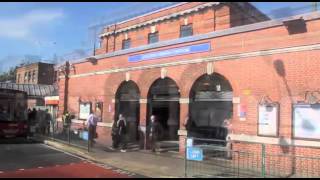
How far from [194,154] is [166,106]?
9524 millimetres

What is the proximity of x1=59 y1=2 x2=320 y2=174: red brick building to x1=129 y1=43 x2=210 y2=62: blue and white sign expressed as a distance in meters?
0.04

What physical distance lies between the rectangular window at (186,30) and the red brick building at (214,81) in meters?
5.17

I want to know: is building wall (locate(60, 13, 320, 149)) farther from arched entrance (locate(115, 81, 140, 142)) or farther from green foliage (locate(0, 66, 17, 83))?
green foliage (locate(0, 66, 17, 83))

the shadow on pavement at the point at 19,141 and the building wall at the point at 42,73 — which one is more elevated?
the building wall at the point at 42,73

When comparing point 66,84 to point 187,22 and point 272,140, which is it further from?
point 272,140

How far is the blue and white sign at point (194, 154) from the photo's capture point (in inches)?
523

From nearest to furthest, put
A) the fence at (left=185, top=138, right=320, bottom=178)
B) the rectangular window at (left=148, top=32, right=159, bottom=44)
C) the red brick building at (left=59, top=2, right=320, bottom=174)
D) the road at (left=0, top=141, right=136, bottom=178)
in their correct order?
the fence at (left=185, top=138, right=320, bottom=178) → the road at (left=0, top=141, right=136, bottom=178) → the red brick building at (left=59, top=2, right=320, bottom=174) → the rectangular window at (left=148, top=32, right=159, bottom=44)

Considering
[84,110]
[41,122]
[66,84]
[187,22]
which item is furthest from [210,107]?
[187,22]

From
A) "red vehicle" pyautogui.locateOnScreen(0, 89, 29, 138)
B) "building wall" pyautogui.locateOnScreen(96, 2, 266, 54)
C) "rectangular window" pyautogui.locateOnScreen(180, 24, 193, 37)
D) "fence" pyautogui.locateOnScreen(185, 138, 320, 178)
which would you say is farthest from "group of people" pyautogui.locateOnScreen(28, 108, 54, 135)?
"fence" pyautogui.locateOnScreen(185, 138, 320, 178)

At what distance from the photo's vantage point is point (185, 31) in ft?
115

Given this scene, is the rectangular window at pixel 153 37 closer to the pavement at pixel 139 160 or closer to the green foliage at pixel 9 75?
the pavement at pixel 139 160

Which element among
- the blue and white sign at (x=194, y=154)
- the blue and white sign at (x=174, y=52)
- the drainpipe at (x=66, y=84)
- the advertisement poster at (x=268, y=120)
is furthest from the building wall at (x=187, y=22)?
the blue and white sign at (x=194, y=154)

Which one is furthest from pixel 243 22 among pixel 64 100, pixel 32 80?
pixel 32 80

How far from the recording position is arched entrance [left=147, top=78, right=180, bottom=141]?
2145 centimetres
